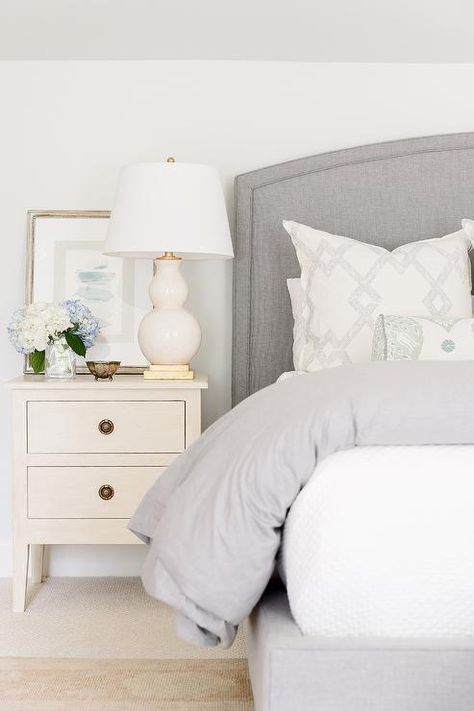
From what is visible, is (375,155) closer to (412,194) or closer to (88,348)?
(412,194)

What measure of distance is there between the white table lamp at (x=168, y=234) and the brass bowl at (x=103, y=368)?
0.12 metres

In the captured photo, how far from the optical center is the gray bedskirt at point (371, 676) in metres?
1.42

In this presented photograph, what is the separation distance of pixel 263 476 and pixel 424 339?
118 centimetres

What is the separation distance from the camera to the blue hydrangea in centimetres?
311

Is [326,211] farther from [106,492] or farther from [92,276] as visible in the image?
[106,492]

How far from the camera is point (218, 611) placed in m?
1.55

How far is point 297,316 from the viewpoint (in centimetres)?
308

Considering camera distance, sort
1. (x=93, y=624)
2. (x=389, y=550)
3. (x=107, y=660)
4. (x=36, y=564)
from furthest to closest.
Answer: (x=36, y=564) < (x=93, y=624) < (x=107, y=660) < (x=389, y=550)

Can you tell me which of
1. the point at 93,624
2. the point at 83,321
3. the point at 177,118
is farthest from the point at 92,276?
the point at 93,624

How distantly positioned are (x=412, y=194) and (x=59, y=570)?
1960 millimetres

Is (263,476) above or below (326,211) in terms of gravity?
below

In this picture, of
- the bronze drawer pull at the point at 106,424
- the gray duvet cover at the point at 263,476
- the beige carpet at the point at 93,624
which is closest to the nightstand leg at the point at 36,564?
the beige carpet at the point at 93,624

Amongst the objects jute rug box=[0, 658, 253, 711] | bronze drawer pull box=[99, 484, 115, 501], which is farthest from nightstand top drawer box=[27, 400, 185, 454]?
jute rug box=[0, 658, 253, 711]

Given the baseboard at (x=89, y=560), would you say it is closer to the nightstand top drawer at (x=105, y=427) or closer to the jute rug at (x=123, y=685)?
the nightstand top drawer at (x=105, y=427)
